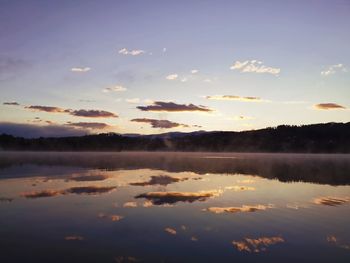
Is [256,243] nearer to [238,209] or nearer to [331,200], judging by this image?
[238,209]

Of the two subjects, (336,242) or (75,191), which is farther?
(75,191)

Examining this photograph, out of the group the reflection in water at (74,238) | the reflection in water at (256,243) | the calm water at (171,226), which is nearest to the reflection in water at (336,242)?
the calm water at (171,226)

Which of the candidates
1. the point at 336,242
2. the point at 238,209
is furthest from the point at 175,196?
the point at 336,242

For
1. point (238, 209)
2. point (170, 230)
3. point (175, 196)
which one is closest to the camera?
point (170, 230)

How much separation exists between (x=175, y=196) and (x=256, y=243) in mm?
9773

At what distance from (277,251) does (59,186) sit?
55.7 feet

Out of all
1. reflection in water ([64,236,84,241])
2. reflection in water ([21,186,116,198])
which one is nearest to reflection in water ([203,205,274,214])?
reflection in water ([64,236,84,241])

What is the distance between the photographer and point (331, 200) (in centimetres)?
1953

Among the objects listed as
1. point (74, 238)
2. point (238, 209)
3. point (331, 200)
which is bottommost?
point (74, 238)

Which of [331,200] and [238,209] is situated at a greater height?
[331,200]

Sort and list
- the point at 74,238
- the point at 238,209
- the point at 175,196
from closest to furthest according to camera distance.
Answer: the point at 74,238 → the point at 238,209 → the point at 175,196

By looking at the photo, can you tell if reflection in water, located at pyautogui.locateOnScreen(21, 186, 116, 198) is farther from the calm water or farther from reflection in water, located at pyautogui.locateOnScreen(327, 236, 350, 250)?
reflection in water, located at pyautogui.locateOnScreen(327, 236, 350, 250)

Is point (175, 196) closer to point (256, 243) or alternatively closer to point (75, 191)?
point (75, 191)

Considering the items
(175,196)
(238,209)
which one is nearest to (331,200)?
(238,209)
